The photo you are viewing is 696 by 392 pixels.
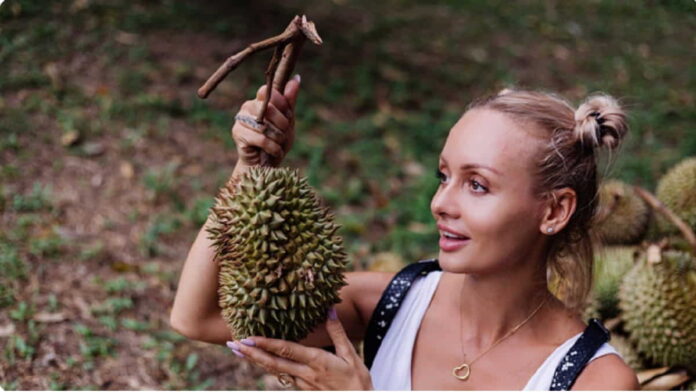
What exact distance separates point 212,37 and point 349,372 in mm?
5206

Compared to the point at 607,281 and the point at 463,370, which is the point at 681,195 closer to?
the point at 607,281

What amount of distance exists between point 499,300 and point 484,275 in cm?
10

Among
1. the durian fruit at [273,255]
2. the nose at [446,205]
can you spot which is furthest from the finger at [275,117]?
the nose at [446,205]

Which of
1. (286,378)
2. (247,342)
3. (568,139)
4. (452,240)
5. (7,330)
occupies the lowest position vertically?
(7,330)

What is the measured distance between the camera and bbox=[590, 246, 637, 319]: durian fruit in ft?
10.0

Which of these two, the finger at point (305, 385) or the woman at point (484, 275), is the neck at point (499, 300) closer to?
the woman at point (484, 275)

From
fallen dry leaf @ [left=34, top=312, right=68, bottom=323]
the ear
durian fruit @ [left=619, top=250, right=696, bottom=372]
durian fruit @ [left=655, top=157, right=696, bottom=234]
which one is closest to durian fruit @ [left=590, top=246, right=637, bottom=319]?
durian fruit @ [left=619, top=250, right=696, bottom=372]

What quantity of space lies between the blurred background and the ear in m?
0.27

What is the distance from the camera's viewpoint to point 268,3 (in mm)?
7293

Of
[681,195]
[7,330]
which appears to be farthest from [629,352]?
[7,330]

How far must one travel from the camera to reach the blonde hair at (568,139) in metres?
2.07

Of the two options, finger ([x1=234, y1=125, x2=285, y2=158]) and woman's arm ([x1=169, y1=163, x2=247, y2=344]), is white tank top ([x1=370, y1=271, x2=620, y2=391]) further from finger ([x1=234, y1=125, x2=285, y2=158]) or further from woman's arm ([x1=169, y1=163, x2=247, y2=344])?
finger ([x1=234, y1=125, x2=285, y2=158])

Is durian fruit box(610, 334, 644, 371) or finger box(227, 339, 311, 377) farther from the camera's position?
durian fruit box(610, 334, 644, 371)

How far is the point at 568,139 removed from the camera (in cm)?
212
